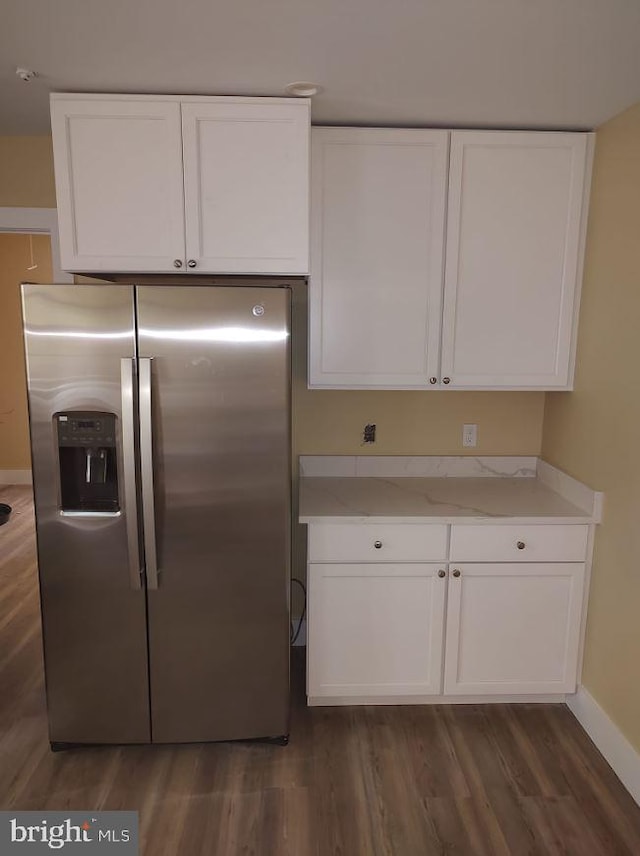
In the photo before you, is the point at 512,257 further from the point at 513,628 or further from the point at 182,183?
the point at 513,628

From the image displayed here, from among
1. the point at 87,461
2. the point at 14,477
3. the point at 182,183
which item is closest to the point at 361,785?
the point at 87,461

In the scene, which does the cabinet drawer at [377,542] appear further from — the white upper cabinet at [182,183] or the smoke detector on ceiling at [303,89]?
the smoke detector on ceiling at [303,89]

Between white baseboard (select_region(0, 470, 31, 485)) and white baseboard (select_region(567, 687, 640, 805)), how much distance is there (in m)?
5.03

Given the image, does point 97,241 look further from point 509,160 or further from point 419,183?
point 509,160

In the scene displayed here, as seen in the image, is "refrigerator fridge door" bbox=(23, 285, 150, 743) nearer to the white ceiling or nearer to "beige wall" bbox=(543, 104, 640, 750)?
the white ceiling

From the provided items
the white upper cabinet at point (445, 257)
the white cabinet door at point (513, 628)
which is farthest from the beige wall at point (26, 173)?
the white cabinet door at point (513, 628)

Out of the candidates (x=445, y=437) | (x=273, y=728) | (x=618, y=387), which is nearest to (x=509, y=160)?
(x=618, y=387)

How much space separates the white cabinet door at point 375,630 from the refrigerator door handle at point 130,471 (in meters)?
0.69

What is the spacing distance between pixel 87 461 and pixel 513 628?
1806mm

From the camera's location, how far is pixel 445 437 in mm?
2891

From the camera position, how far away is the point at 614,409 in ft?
7.35

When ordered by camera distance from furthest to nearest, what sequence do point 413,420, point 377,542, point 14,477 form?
point 14,477 → point 413,420 → point 377,542

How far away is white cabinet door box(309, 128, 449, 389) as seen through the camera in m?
2.35

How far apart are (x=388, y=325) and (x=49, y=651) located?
5.94ft
